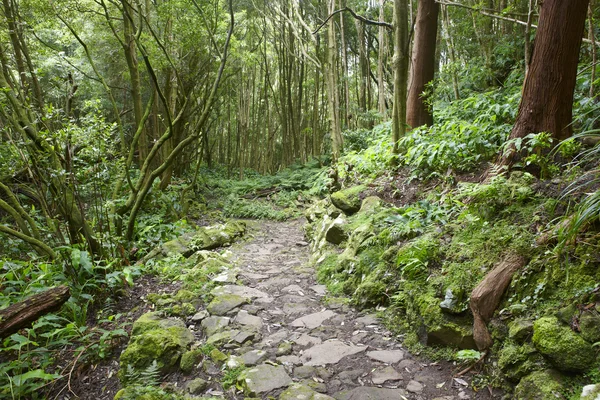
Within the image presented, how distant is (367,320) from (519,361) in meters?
1.42

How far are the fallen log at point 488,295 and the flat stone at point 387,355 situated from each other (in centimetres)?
59

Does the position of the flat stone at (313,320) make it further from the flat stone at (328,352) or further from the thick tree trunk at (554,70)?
the thick tree trunk at (554,70)

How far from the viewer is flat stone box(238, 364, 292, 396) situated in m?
2.49

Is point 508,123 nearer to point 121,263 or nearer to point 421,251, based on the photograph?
point 421,251

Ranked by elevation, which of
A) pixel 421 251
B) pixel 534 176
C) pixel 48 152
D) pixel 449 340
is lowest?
pixel 449 340

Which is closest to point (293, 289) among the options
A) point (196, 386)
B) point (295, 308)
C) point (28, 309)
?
point (295, 308)

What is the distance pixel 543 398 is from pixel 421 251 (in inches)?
62.2

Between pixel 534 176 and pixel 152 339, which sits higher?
pixel 534 176

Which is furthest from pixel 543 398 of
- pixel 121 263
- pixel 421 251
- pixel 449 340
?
pixel 121 263

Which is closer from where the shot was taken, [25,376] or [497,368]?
[497,368]

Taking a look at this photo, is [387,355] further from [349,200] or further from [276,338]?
[349,200]

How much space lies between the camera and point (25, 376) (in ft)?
8.64

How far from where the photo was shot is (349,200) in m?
5.86

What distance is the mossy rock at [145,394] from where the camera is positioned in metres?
2.42
